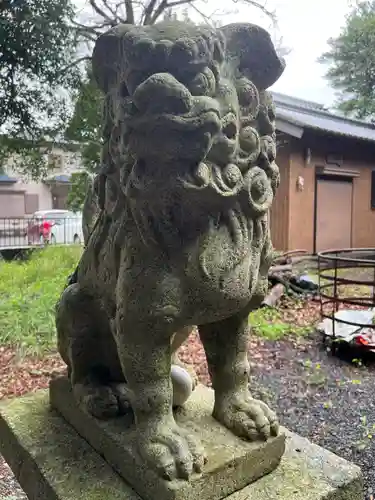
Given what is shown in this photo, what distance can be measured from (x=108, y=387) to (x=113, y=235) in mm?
481

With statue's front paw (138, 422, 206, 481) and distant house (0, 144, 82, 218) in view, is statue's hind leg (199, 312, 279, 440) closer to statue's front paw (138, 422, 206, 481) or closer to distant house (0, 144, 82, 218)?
statue's front paw (138, 422, 206, 481)

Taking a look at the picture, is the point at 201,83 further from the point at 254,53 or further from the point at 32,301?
the point at 32,301

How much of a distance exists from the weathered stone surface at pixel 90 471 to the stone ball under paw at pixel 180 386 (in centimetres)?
24

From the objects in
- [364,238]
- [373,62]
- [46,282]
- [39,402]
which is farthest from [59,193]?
[39,402]

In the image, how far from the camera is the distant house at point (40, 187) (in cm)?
910

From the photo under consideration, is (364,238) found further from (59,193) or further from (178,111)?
(59,193)

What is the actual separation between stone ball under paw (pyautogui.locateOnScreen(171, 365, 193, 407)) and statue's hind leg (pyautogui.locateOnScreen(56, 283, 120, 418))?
16cm

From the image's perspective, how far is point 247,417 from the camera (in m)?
1.15

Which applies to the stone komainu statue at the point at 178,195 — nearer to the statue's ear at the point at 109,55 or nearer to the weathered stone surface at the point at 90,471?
the statue's ear at the point at 109,55

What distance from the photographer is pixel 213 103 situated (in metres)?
0.88

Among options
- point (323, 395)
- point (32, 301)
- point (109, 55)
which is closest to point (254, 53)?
point (109, 55)

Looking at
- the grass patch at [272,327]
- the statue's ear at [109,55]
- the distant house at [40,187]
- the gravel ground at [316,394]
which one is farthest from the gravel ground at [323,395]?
the distant house at [40,187]

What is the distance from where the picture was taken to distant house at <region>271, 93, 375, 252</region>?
27.8ft

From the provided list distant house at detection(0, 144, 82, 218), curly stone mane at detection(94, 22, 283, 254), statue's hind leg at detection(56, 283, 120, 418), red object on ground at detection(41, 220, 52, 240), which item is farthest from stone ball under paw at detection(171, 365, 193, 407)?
red object on ground at detection(41, 220, 52, 240)
